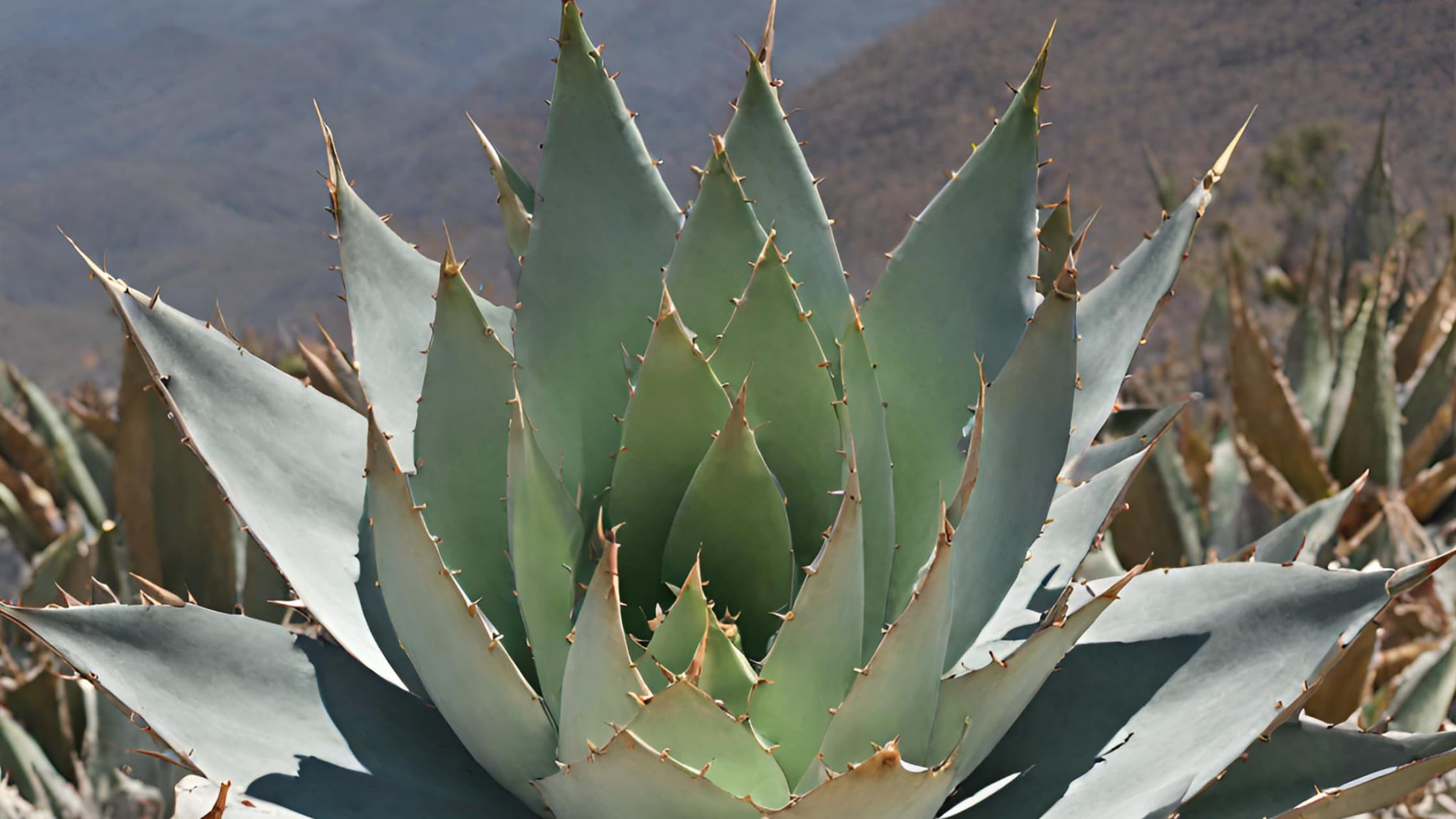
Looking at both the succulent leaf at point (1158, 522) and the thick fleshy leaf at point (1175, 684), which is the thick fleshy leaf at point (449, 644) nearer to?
the thick fleshy leaf at point (1175, 684)

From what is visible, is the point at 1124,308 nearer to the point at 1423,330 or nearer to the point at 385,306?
the point at 385,306

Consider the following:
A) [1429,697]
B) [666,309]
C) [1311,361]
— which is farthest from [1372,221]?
[666,309]

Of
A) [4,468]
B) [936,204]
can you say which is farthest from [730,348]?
[4,468]

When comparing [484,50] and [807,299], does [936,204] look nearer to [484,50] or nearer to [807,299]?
[807,299]

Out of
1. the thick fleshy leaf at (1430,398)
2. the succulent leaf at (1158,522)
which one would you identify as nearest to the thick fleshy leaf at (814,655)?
the succulent leaf at (1158,522)

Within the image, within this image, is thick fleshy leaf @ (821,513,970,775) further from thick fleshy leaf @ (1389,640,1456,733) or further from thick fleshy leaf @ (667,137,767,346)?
thick fleshy leaf @ (1389,640,1456,733)

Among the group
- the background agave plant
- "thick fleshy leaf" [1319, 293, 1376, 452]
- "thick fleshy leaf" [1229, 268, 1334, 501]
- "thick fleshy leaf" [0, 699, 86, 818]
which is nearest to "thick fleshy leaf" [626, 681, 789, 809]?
the background agave plant
